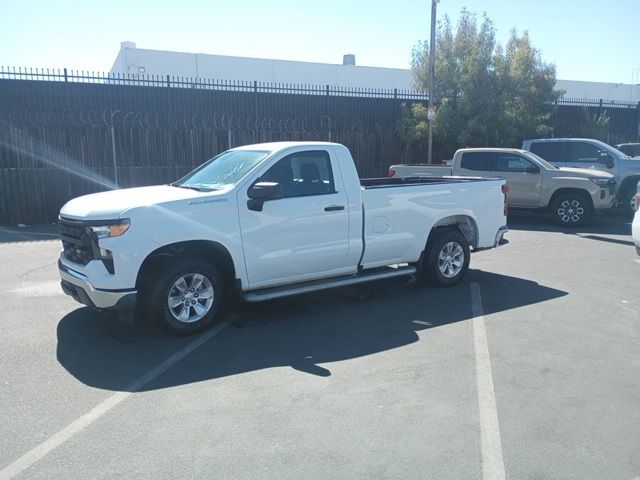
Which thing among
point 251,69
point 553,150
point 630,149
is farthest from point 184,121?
point 251,69

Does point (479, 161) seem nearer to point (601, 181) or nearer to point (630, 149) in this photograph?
point (601, 181)

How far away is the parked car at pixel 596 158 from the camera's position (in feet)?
48.0

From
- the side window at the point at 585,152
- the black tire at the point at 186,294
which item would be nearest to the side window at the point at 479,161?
the side window at the point at 585,152

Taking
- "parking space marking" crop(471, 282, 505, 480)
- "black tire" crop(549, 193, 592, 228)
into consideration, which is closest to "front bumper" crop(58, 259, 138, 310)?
"parking space marking" crop(471, 282, 505, 480)

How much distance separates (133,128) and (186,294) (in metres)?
10.7

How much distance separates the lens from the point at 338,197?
6.75 metres

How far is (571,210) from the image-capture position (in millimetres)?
13852

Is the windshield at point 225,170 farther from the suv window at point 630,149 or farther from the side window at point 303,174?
the suv window at point 630,149

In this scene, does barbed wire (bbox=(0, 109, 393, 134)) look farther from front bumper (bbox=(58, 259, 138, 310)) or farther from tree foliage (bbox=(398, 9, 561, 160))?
front bumper (bbox=(58, 259, 138, 310))

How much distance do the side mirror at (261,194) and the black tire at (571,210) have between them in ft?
32.8

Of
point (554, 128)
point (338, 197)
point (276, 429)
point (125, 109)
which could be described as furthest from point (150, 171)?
point (554, 128)

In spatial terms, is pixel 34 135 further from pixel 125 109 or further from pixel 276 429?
pixel 276 429

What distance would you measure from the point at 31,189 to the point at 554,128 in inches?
724

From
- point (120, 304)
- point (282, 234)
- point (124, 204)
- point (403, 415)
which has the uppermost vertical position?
point (124, 204)
